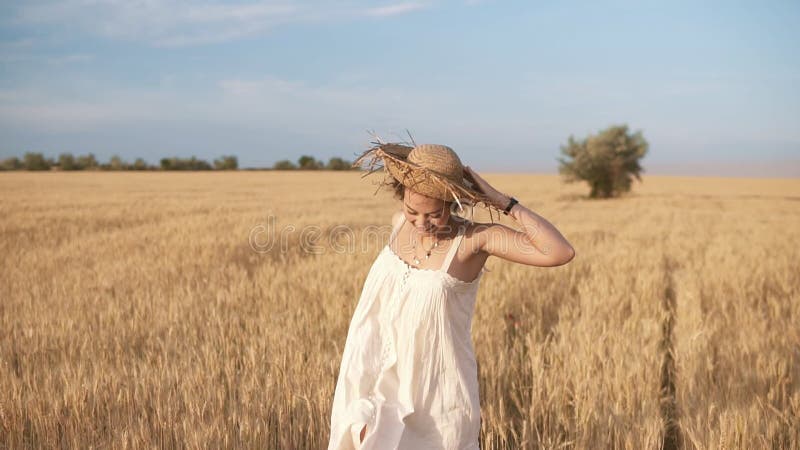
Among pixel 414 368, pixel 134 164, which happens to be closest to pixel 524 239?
pixel 414 368

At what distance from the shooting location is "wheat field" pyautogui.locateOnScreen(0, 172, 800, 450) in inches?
114

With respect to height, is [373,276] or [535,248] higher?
[535,248]

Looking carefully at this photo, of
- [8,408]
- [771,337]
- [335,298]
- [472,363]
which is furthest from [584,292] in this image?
[8,408]

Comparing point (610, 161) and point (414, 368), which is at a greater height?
point (610, 161)

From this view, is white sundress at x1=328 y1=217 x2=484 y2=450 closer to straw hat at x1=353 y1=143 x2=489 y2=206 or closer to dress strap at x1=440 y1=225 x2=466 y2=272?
dress strap at x1=440 y1=225 x2=466 y2=272

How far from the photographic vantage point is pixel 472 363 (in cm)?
229

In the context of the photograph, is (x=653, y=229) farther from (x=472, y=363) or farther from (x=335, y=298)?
(x=472, y=363)

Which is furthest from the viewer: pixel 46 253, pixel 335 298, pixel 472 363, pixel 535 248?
pixel 46 253

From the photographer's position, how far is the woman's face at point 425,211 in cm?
202

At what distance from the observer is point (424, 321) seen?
7.03ft

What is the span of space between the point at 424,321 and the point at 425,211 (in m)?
0.45

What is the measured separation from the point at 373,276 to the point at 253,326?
8.80 ft

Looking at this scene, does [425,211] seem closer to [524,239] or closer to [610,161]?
[524,239]

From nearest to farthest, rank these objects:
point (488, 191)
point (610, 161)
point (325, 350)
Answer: point (488, 191) → point (325, 350) → point (610, 161)
